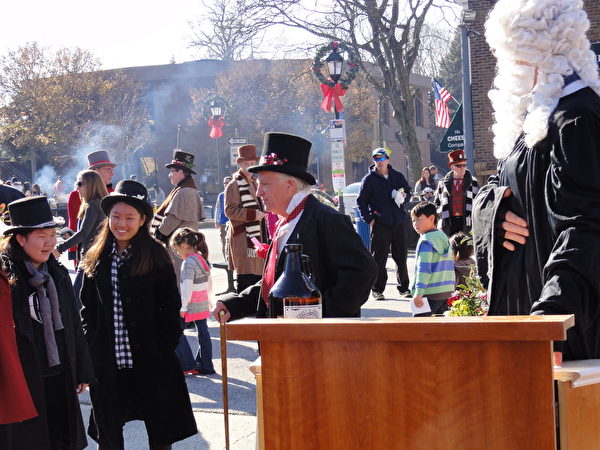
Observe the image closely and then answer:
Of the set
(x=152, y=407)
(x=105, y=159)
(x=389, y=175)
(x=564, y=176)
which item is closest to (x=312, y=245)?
(x=564, y=176)

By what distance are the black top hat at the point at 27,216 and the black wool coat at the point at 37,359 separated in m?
0.22

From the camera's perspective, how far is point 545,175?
296 centimetres

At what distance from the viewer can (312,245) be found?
3764mm

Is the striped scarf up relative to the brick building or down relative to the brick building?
down

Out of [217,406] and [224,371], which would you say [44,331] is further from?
[217,406]

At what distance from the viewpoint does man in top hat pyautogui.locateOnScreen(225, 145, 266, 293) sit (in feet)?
28.4

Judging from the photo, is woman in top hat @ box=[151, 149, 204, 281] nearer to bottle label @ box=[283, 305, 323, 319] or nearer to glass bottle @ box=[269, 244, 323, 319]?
glass bottle @ box=[269, 244, 323, 319]

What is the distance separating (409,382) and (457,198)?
10.7 metres

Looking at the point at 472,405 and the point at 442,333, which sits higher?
the point at 442,333

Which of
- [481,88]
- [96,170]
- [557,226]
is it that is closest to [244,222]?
[96,170]

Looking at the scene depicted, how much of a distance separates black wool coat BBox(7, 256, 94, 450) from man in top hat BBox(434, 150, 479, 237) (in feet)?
27.6

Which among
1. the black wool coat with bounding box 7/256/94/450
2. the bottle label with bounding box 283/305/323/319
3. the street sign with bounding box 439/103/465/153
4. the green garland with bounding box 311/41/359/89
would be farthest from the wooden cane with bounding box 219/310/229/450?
the street sign with bounding box 439/103/465/153

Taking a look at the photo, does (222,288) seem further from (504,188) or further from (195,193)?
(504,188)

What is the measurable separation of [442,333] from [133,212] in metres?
3.41
